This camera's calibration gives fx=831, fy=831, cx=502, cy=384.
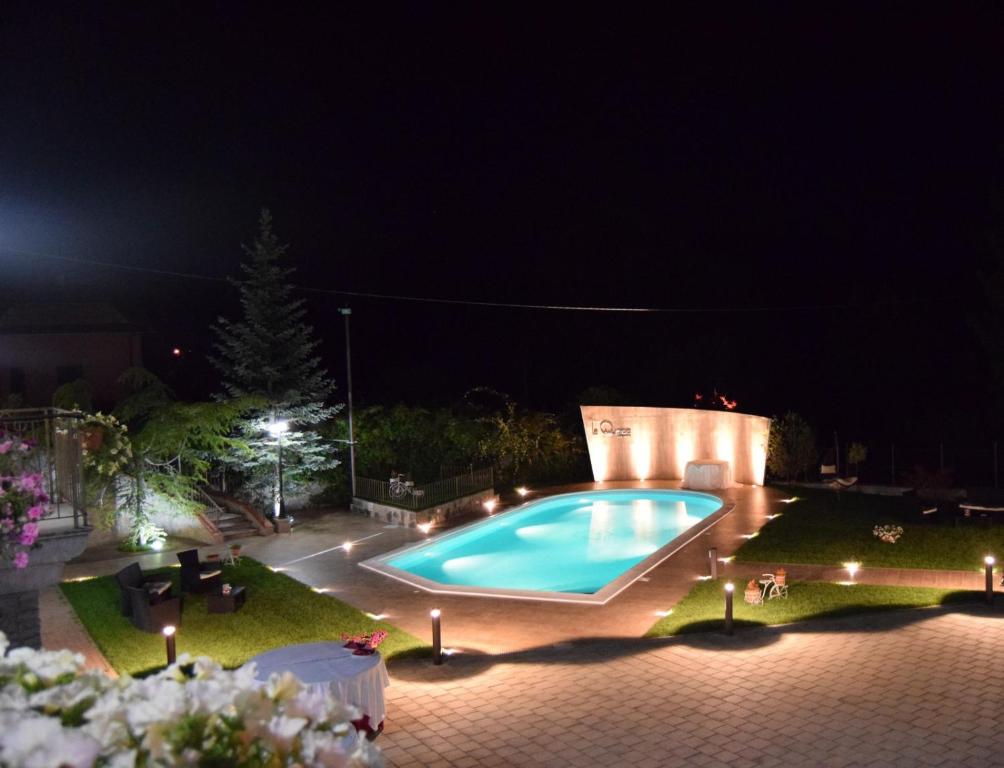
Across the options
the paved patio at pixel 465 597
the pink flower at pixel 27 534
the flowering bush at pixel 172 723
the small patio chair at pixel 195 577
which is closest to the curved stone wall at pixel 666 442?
the paved patio at pixel 465 597

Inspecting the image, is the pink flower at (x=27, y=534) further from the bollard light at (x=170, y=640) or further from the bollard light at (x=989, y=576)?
the bollard light at (x=989, y=576)

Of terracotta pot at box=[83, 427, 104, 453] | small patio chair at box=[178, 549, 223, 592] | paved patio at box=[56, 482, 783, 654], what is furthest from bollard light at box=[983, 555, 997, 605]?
terracotta pot at box=[83, 427, 104, 453]

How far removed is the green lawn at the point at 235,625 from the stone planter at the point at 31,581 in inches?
136

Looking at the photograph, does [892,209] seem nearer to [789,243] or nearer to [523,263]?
[789,243]

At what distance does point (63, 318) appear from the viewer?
2694cm

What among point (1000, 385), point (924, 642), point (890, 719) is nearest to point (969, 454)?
point (1000, 385)

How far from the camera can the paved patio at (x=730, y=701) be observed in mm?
6719

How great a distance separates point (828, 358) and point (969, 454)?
37.6ft

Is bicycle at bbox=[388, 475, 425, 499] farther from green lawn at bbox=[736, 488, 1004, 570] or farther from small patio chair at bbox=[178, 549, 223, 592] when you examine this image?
green lawn at bbox=[736, 488, 1004, 570]

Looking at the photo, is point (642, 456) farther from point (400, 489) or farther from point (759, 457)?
point (400, 489)

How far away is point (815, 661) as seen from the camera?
8.82 meters

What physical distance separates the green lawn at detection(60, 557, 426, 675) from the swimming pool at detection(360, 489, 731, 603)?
2.00 m

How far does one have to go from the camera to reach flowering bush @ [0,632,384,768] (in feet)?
5.67

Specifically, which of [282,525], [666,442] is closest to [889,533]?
[666,442]
